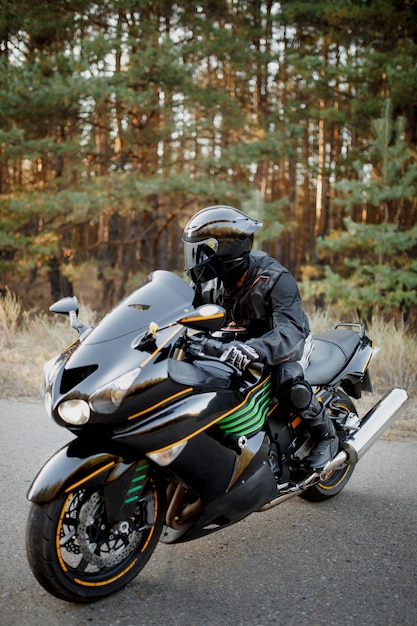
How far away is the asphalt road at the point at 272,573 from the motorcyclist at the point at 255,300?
0.50m

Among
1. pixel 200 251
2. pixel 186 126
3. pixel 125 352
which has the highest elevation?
pixel 186 126

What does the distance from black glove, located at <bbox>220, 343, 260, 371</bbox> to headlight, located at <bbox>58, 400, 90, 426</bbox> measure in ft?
2.29

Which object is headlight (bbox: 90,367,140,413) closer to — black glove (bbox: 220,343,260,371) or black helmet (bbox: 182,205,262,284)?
black glove (bbox: 220,343,260,371)

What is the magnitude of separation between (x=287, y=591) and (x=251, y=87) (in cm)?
2216

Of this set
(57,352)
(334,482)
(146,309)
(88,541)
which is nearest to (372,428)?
(334,482)

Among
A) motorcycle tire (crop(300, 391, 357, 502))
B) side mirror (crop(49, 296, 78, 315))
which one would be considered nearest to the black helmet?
side mirror (crop(49, 296, 78, 315))

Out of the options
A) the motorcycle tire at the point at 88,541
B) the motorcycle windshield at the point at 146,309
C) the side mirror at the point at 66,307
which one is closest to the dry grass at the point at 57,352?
the motorcycle tire at the point at 88,541

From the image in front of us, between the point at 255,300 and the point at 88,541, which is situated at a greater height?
the point at 255,300

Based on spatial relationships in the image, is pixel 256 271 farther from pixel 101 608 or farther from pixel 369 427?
pixel 101 608

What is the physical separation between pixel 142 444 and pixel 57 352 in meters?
5.80

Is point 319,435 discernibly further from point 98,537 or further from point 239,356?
point 98,537

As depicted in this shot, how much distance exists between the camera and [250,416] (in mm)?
2957

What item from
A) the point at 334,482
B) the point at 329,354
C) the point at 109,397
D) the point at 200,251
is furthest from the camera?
the point at 334,482

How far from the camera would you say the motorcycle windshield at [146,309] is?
261 cm
